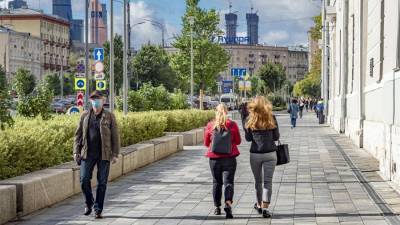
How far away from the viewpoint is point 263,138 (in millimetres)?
10695

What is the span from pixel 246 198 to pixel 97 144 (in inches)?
126

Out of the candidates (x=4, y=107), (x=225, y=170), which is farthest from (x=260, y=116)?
(x=4, y=107)

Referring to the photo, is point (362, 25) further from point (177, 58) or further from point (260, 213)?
point (177, 58)

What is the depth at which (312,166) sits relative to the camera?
19.0 meters

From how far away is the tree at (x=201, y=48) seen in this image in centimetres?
6056

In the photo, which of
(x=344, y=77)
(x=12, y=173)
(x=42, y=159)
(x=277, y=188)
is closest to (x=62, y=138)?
(x=42, y=159)

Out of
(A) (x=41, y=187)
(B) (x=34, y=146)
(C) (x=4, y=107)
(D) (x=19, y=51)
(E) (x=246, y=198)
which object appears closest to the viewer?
(A) (x=41, y=187)

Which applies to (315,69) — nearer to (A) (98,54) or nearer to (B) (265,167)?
(A) (98,54)

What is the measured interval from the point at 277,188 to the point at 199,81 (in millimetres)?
50189

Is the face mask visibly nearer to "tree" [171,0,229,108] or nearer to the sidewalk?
the sidewalk

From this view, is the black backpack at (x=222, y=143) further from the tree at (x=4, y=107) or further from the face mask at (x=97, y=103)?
the tree at (x=4, y=107)

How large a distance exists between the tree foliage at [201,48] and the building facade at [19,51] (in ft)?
179

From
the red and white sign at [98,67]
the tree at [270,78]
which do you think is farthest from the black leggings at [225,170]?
the tree at [270,78]

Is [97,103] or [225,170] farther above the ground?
[97,103]
